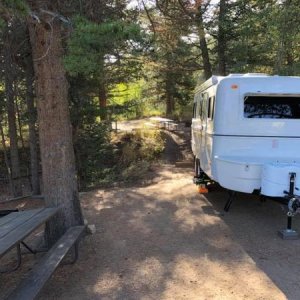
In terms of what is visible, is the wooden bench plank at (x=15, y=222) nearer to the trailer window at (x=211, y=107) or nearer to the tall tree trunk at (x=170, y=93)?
the trailer window at (x=211, y=107)

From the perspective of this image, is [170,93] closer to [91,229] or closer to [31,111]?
[31,111]

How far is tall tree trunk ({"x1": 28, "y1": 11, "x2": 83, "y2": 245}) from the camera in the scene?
5973 millimetres

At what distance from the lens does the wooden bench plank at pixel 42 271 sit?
3777 mm

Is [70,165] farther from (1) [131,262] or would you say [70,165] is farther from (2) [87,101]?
(2) [87,101]

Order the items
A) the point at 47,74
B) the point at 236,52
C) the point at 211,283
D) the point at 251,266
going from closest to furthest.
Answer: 1. the point at 211,283
2. the point at 251,266
3. the point at 47,74
4. the point at 236,52

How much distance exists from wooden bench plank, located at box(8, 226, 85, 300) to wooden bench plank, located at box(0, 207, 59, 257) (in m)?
0.37

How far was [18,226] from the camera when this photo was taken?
4836 millimetres

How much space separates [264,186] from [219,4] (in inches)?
513

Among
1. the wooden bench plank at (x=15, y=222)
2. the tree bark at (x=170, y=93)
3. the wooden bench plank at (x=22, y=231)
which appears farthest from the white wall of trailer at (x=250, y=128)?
the tree bark at (x=170, y=93)

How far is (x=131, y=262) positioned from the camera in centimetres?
553

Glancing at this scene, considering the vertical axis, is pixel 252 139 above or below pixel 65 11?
below

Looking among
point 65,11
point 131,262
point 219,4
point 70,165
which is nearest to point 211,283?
point 131,262

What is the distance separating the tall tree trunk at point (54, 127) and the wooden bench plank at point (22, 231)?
40 cm

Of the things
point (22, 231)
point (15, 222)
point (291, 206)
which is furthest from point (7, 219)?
point (291, 206)
